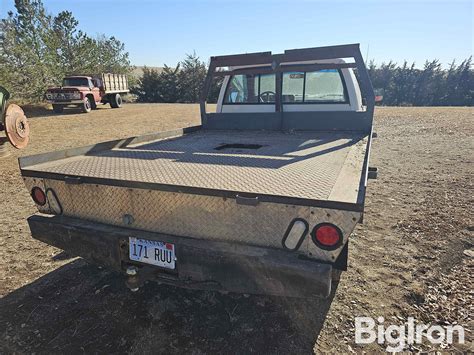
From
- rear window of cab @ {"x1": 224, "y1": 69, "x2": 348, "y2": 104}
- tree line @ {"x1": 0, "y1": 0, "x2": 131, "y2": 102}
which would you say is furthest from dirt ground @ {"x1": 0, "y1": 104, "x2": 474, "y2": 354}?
tree line @ {"x1": 0, "y1": 0, "x2": 131, "y2": 102}

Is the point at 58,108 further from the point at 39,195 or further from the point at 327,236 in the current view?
the point at 327,236

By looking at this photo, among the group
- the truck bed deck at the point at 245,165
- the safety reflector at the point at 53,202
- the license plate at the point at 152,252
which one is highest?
the truck bed deck at the point at 245,165

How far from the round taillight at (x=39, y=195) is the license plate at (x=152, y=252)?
0.88m

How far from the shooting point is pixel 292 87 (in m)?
4.65

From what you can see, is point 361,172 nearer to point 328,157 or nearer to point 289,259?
point 328,157

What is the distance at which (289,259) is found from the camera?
1780 millimetres

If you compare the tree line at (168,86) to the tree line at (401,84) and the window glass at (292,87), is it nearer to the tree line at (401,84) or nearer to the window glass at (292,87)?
the tree line at (401,84)

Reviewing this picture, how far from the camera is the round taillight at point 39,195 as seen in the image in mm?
2442

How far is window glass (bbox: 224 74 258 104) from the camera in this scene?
16.2 feet

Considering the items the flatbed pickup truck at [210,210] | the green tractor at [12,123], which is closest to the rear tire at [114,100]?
the green tractor at [12,123]

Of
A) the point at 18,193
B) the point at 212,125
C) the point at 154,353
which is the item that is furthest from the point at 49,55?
the point at 154,353

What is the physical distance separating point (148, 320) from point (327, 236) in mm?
1540

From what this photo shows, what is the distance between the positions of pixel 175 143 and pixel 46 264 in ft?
6.09

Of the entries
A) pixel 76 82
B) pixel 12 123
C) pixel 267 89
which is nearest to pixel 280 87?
pixel 267 89
